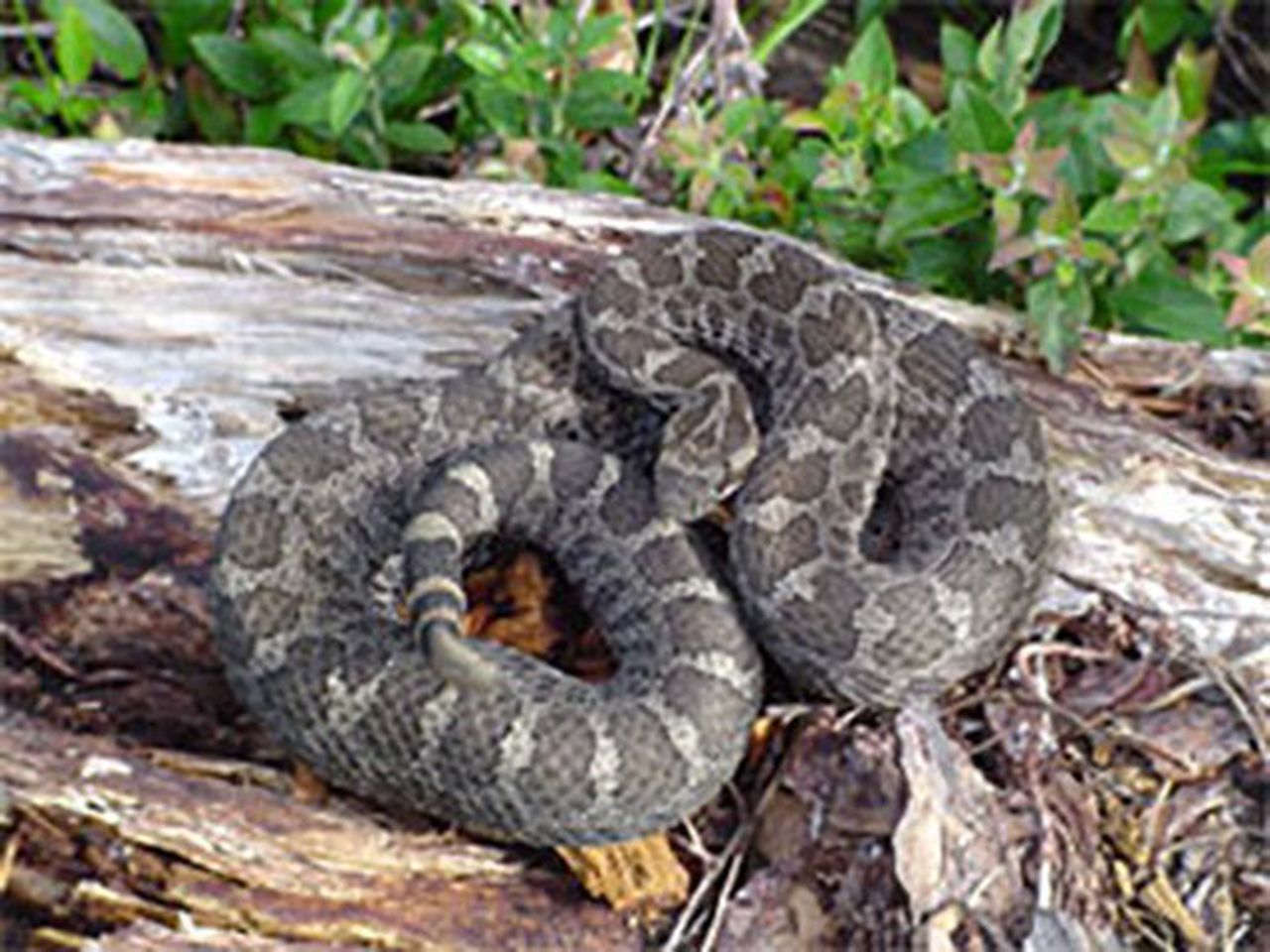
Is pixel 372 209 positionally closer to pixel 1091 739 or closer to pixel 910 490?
pixel 910 490

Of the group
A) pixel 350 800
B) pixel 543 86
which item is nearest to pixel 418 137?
pixel 543 86

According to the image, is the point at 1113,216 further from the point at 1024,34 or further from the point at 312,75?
the point at 312,75

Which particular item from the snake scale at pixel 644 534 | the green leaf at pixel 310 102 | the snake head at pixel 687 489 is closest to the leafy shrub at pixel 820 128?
the green leaf at pixel 310 102

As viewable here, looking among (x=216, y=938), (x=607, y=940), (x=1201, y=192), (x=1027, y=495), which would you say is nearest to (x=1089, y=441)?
(x=1027, y=495)

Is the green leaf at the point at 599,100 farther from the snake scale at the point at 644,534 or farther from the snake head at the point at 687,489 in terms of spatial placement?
the snake head at the point at 687,489

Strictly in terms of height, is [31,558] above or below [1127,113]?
below

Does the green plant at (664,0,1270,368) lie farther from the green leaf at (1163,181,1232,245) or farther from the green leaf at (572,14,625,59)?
the green leaf at (572,14,625,59)

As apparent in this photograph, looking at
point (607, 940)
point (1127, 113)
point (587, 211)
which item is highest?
point (1127, 113)
